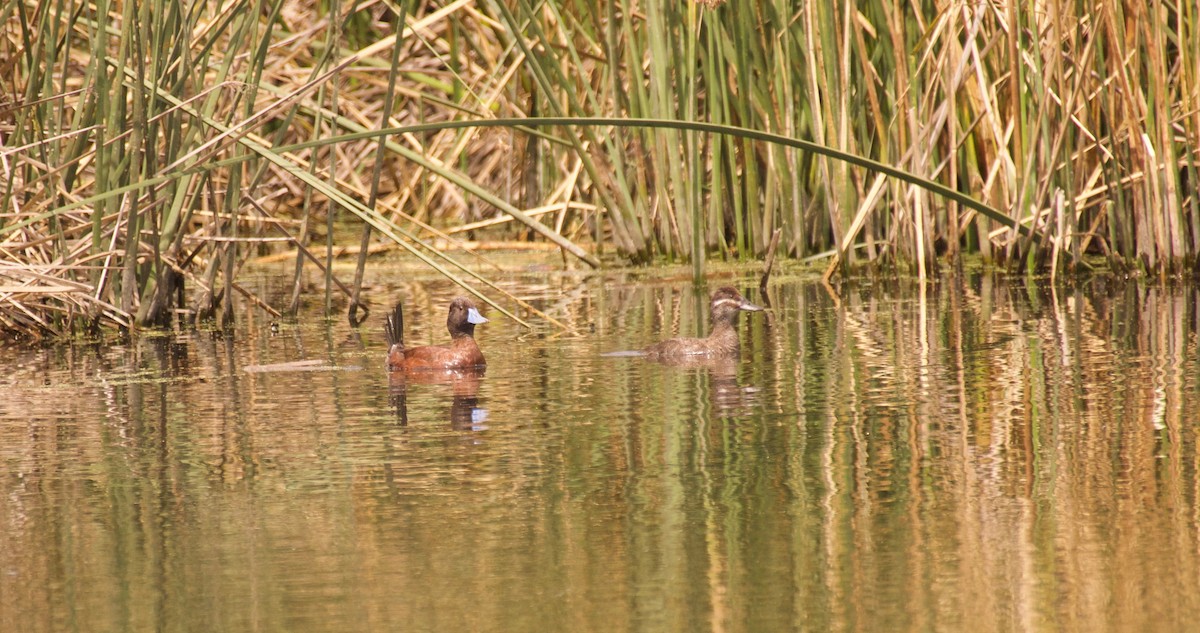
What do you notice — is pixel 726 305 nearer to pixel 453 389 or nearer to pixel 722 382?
pixel 722 382

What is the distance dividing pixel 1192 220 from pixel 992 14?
1271 mm

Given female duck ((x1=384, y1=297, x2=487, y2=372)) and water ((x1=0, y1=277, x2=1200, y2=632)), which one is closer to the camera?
water ((x1=0, y1=277, x2=1200, y2=632))

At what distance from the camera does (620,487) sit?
4.05 m

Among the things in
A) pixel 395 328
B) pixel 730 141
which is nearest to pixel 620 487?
pixel 395 328

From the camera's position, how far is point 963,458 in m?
4.27

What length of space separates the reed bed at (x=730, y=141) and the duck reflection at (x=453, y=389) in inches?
30.5

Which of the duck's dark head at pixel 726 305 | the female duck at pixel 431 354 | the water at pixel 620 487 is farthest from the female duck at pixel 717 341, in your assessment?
the female duck at pixel 431 354

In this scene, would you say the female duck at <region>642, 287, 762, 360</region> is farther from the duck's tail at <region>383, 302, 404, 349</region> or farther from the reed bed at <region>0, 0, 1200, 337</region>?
the duck's tail at <region>383, 302, 404, 349</region>

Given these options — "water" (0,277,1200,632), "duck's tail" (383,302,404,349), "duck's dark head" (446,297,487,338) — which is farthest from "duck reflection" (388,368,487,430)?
"duck's dark head" (446,297,487,338)

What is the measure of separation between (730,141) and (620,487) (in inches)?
206

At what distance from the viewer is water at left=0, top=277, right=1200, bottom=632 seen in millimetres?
3121

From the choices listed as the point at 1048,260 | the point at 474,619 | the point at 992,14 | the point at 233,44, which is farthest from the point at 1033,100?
the point at 474,619

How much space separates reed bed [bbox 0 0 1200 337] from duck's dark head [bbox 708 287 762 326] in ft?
2.07

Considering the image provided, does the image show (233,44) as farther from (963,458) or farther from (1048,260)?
(1048,260)
